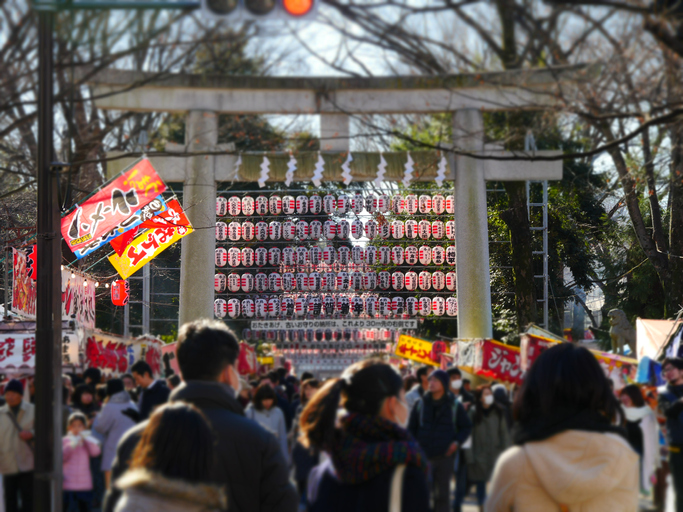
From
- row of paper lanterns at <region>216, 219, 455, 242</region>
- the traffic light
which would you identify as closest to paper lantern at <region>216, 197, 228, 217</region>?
row of paper lanterns at <region>216, 219, 455, 242</region>

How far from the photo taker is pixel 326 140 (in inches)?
670

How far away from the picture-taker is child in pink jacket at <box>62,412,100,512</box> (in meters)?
8.61

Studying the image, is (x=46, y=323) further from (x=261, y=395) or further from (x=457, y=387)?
(x=457, y=387)

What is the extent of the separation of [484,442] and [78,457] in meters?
4.44

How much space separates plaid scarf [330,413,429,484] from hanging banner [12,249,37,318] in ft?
49.6

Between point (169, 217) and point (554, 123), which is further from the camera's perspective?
point (169, 217)

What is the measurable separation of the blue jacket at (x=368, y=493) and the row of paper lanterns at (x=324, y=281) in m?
19.1

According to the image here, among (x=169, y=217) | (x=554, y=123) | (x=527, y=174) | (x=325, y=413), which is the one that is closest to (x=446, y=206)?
(x=527, y=174)

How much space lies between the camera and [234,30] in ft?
27.0

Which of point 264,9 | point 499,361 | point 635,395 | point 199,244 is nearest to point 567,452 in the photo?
point 264,9

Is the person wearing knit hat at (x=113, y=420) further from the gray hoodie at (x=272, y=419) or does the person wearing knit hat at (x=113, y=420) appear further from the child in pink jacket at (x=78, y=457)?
the gray hoodie at (x=272, y=419)

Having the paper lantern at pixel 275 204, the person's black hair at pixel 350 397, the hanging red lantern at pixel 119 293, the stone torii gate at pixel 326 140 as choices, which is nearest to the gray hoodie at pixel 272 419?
the person's black hair at pixel 350 397

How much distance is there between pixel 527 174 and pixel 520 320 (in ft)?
26.0

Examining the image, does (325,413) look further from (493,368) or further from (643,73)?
(493,368)
